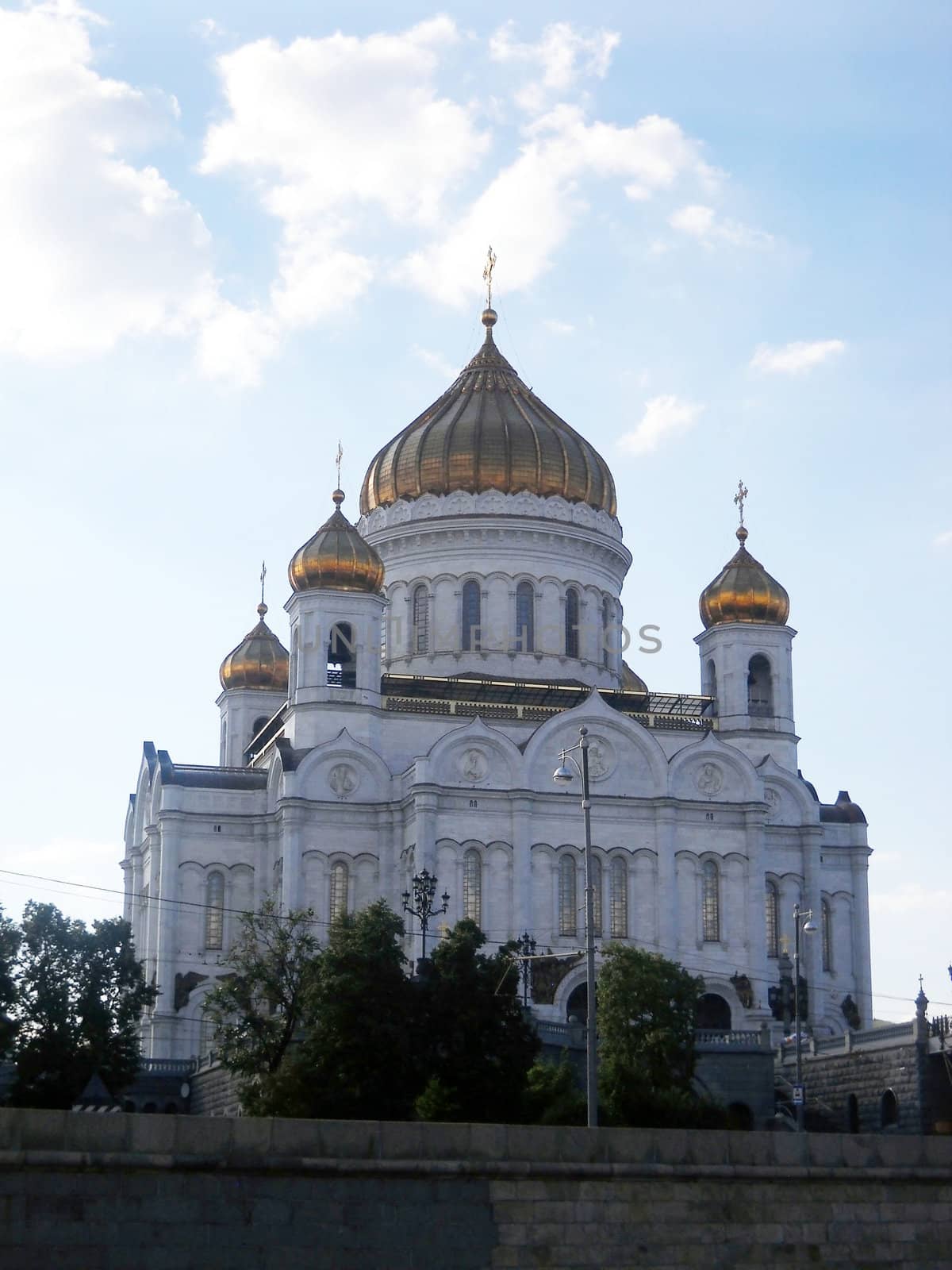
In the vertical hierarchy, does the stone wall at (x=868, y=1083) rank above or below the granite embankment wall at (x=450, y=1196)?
above

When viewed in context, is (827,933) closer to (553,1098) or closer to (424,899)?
(424,899)

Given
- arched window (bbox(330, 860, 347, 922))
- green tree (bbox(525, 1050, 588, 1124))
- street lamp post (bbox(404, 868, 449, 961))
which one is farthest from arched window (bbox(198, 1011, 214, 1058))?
green tree (bbox(525, 1050, 588, 1124))

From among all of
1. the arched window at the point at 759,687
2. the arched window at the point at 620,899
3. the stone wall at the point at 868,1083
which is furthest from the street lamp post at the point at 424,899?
the arched window at the point at 759,687

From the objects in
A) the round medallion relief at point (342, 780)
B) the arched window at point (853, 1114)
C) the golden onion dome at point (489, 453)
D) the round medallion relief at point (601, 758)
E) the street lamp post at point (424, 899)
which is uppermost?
the golden onion dome at point (489, 453)

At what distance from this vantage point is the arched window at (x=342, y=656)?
196 feet

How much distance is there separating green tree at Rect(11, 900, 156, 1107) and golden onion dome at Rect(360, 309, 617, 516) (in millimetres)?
20147

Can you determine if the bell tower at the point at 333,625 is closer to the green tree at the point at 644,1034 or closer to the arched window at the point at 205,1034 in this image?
the arched window at the point at 205,1034

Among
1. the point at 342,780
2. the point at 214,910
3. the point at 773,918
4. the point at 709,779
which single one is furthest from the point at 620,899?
the point at 214,910

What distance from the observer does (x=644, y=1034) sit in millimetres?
44094

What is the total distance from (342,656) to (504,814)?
22.5 feet

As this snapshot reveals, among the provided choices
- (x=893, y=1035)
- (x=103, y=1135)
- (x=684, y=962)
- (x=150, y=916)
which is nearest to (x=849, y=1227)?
(x=103, y=1135)

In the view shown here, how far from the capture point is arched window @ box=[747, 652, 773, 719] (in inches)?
2520

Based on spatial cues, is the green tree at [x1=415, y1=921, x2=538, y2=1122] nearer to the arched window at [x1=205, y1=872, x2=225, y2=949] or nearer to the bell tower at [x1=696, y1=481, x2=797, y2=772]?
the arched window at [x1=205, y1=872, x2=225, y2=949]

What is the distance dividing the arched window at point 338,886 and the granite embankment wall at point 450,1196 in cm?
3141
